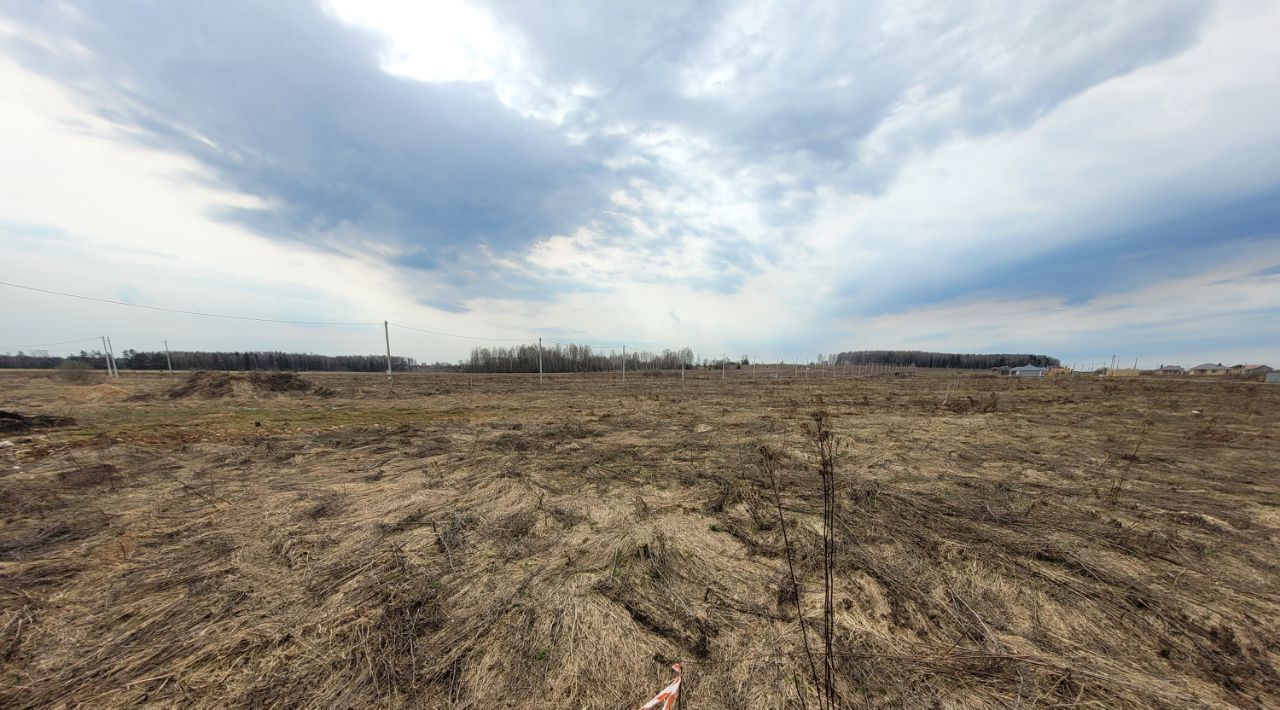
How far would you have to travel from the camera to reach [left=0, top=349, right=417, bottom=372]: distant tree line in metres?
73.7

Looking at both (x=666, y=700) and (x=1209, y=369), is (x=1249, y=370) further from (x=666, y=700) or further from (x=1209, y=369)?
(x=666, y=700)

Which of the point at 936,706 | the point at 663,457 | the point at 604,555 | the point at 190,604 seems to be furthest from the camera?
the point at 663,457

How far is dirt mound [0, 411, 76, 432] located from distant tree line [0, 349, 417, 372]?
7963 cm

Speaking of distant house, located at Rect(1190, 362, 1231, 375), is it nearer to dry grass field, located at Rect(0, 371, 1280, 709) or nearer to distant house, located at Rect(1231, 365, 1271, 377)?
distant house, located at Rect(1231, 365, 1271, 377)

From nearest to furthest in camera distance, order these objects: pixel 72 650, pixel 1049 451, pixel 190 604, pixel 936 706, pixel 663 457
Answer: pixel 936 706, pixel 72 650, pixel 190 604, pixel 663 457, pixel 1049 451

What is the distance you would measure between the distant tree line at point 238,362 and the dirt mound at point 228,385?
6805 centimetres

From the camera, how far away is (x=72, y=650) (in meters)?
2.91

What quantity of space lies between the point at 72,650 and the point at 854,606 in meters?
6.45

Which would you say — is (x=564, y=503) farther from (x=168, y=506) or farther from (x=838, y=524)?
(x=168, y=506)

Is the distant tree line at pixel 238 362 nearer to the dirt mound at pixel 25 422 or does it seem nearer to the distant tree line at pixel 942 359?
the dirt mound at pixel 25 422

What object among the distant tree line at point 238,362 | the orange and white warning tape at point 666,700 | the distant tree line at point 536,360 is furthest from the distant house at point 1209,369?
the distant tree line at point 238,362

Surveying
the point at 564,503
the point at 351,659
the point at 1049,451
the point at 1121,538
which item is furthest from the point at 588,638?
the point at 1049,451

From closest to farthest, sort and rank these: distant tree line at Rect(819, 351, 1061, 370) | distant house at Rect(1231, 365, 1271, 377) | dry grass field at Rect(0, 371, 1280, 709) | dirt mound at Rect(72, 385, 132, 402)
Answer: dry grass field at Rect(0, 371, 1280, 709) → dirt mound at Rect(72, 385, 132, 402) → distant house at Rect(1231, 365, 1271, 377) → distant tree line at Rect(819, 351, 1061, 370)

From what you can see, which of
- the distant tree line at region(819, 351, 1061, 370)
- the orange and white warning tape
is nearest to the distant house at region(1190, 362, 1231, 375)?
the distant tree line at region(819, 351, 1061, 370)
